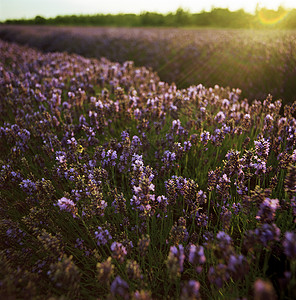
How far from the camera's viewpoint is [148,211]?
1.68 m

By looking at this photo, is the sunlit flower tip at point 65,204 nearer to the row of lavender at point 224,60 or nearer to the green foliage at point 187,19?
the row of lavender at point 224,60

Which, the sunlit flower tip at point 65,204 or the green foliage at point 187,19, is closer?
the sunlit flower tip at point 65,204

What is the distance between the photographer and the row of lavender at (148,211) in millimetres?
1216

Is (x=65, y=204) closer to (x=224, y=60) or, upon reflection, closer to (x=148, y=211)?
(x=148, y=211)

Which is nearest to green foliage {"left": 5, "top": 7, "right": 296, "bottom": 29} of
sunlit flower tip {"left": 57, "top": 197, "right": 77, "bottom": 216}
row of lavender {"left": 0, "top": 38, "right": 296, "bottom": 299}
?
row of lavender {"left": 0, "top": 38, "right": 296, "bottom": 299}

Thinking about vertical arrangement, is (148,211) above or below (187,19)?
below

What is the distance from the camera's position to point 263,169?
176 centimetres

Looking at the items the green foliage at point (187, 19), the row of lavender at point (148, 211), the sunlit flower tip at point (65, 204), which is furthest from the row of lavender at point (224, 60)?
the green foliage at point (187, 19)

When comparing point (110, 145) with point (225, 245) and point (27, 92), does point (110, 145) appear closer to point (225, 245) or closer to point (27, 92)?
point (225, 245)

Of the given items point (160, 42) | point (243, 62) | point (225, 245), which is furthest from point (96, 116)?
point (160, 42)

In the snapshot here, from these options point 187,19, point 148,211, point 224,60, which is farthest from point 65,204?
point 187,19

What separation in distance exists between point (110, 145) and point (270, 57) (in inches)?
220

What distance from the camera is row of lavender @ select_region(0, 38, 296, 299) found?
1.22 meters

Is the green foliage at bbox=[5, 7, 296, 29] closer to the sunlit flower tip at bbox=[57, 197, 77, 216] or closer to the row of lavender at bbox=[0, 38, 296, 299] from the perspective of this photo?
the row of lavender at bbox=[0, 38, 296, 299]
